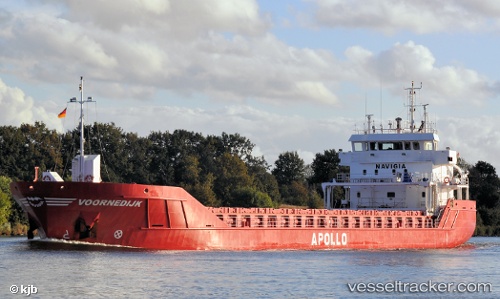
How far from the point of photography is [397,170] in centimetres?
5988

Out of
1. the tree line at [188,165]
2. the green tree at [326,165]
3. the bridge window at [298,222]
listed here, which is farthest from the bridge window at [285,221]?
the green tree at [326,165]

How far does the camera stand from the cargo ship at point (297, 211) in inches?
1747

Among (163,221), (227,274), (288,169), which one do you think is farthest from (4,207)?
(288,169)

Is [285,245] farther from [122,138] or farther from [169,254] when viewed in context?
[122,138]

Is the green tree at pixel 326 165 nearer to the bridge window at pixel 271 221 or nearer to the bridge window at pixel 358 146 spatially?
the bridge window at pixel 358 146

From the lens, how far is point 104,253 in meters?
43.2

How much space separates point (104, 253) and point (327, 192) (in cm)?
2238

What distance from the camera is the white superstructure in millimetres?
60000

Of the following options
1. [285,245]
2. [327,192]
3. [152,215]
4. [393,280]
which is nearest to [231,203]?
[327,192]

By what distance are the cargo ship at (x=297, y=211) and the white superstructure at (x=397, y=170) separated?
6 centimetres

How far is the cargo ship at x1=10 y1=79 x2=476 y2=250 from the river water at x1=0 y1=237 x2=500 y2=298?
990mm

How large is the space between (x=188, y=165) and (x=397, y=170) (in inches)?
1674

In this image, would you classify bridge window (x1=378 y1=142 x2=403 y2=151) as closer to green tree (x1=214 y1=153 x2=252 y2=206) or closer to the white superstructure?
the white superstructure

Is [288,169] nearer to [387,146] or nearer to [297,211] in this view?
[387,146]
